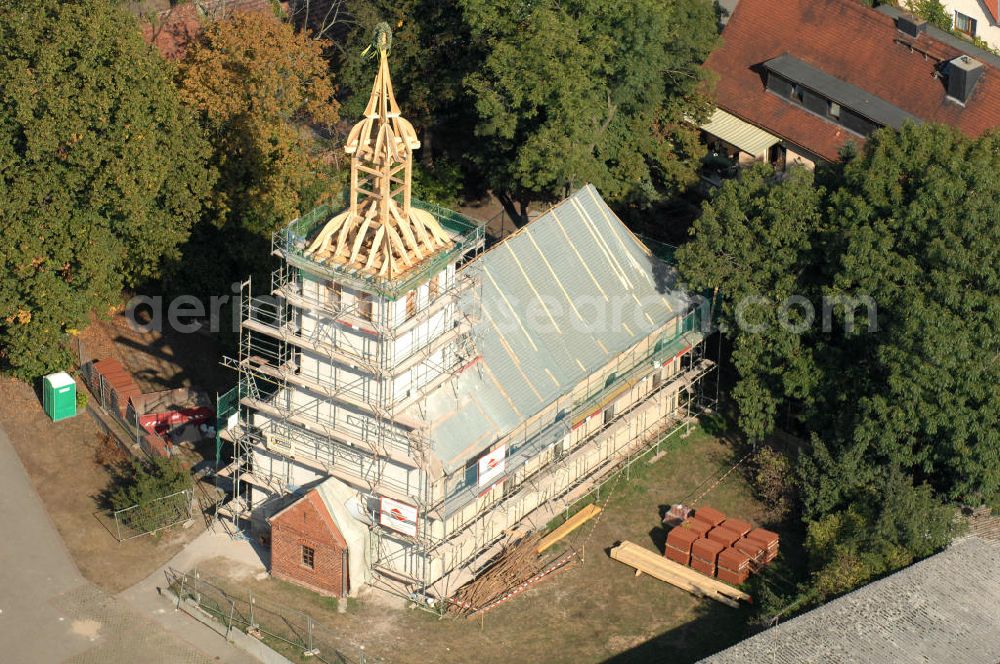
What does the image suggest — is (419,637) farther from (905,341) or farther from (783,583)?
(905,341)

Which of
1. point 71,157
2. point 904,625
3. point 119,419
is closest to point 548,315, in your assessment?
point 904,625

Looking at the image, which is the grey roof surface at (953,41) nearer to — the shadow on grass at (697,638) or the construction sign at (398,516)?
the shadow on grass at (697,638)

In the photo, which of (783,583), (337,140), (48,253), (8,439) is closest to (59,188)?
(48,253)

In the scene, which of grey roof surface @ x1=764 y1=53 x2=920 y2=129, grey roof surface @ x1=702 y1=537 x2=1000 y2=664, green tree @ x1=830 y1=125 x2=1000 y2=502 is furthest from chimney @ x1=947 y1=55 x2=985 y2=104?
grey roof surface @ x1=702 y1=537 x2=1000 y2=664

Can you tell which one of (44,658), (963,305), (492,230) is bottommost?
(44,658)

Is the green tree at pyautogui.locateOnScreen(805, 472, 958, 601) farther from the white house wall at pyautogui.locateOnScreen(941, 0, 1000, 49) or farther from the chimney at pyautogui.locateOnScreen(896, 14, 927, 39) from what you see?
the white house wall at pyautogui.locateOnScreen(941, 0, 1000, 49)

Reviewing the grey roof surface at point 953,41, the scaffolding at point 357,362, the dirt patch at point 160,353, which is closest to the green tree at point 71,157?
the dirt patch at point 160,353

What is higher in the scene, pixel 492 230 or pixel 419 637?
pixel 492 230
